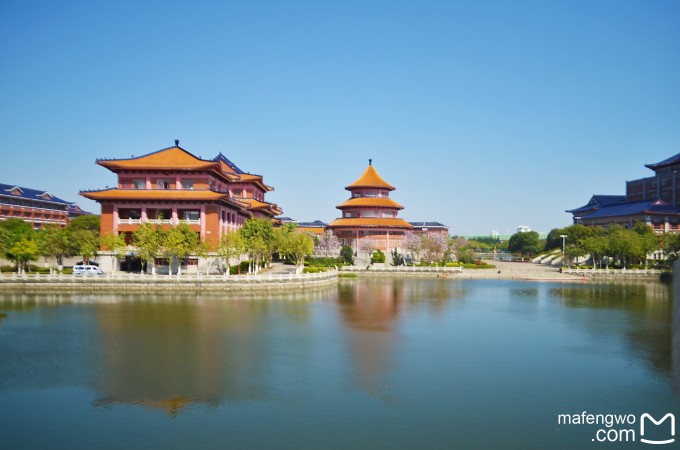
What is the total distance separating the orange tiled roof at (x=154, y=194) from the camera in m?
51.6

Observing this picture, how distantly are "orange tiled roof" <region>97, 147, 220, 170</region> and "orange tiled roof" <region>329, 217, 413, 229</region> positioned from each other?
1210 inches

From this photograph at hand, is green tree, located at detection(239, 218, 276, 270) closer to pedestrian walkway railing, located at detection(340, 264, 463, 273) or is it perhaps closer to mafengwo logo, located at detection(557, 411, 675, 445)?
pedestrian walkway railing, located at detection(340, 264, 463, 273)

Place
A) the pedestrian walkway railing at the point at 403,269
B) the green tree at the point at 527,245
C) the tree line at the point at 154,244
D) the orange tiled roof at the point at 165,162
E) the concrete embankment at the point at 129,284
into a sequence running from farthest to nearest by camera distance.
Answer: the green tree at the point at 527,245 < the pedestrian walkway railing at the point at 403,269 < the orange tiled roof at the point at 165,162 < the tree line at the point at 154,244 < the concrete embankment at the point at 129,284

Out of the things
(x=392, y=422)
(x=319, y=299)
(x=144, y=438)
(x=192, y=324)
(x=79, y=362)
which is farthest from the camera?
(x=319, y=299)

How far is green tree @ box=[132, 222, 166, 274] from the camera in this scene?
47.8 meters

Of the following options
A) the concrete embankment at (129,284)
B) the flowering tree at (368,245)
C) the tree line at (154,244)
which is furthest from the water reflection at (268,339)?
the flowering tree at (368,245)

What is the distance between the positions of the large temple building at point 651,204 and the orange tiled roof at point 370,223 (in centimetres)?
3639

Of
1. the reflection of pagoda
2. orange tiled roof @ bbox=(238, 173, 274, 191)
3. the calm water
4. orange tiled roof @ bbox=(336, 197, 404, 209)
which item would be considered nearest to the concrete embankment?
the calm water

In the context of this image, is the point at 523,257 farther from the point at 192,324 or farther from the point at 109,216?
the point at 192,324

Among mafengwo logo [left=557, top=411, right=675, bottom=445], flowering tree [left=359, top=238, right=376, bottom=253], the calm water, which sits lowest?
mafengwo logo [left=557, top=411, right=675, bottom=445]

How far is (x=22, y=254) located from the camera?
4900 cm

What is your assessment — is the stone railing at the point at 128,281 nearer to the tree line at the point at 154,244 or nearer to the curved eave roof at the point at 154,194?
the tree line at the point at 154,244

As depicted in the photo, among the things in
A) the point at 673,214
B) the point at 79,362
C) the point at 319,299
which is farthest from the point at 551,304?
the point at 673,214

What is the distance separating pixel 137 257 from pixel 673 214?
247 feet
